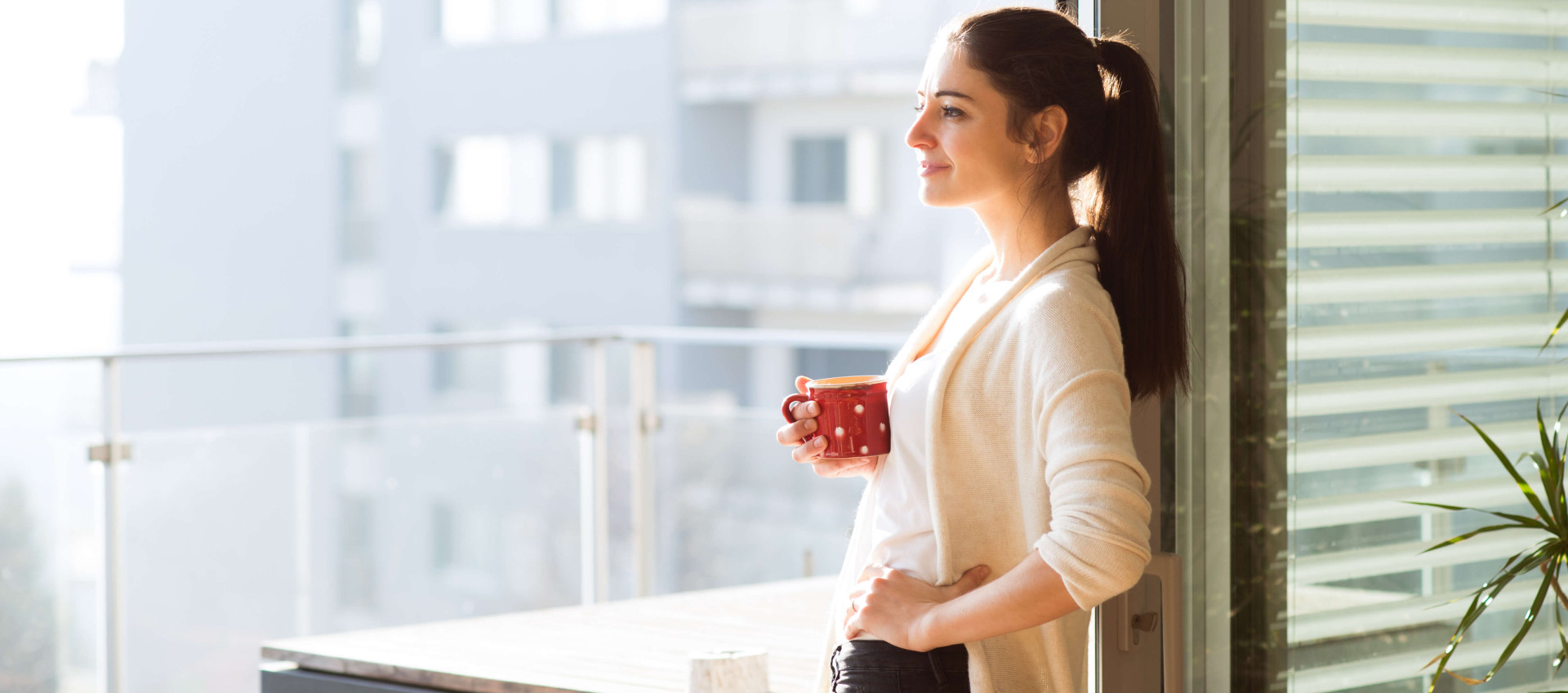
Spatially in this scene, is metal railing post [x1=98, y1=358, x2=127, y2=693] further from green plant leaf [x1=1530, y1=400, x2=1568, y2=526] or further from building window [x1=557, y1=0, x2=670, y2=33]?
building window [x1=557, y1=0, x2=670, y2=33]

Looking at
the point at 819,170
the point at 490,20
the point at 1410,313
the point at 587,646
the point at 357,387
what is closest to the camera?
the point at 1410,313

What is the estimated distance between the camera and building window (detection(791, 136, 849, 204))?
14742mm

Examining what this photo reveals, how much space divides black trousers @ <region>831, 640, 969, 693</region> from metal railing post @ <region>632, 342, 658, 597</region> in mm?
2664

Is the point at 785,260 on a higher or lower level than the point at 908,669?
higher

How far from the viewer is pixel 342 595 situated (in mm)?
3867

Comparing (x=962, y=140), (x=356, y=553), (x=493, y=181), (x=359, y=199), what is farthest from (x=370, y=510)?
(x=359, y=199)

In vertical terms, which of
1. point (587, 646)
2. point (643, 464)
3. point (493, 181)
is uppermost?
point (493, 181)

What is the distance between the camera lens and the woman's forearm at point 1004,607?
122 cm

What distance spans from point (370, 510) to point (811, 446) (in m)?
2.78

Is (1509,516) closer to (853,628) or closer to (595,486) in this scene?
(853,628)

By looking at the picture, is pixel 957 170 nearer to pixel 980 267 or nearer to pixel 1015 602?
pixel 980 267

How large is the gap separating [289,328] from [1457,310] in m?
17.1

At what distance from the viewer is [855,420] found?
1391 mm

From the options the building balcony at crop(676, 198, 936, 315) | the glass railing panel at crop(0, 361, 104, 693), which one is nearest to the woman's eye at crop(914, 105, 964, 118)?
the glass railing panel at crop(0, 361, 104, 693)
